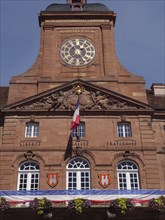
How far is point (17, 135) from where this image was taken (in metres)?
25.7

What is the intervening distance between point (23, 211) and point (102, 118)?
8309mm

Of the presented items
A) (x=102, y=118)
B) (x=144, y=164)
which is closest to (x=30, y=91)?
(x=102, y=118)

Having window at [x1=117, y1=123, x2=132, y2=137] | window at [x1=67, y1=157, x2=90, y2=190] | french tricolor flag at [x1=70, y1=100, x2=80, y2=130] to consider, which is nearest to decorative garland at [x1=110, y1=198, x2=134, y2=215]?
window at [x1=67, y1=157, x2=90, y2=190]

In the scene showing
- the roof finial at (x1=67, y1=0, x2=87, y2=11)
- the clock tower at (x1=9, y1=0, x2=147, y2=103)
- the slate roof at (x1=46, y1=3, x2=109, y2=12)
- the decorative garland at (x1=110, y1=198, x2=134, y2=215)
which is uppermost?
the roof finial at (x1=67, y1=0, x2=87, y2=11)

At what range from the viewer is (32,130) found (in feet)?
85.5

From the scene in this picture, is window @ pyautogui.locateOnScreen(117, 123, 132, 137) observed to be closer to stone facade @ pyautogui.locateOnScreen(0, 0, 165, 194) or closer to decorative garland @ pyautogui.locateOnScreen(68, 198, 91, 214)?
stone facade @ pyautogui.locateOnScreen(0, 0, 165, 194)

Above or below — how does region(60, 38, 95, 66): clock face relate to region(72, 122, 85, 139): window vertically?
above

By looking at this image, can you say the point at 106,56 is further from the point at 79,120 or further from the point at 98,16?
the point at 79,120

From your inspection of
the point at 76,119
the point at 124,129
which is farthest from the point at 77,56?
the point at 124,129

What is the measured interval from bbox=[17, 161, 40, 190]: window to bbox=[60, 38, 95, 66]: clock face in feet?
28.3

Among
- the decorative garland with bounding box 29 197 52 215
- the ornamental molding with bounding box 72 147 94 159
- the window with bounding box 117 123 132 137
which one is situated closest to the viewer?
the decorative garland with bounding box 29 197 52 215

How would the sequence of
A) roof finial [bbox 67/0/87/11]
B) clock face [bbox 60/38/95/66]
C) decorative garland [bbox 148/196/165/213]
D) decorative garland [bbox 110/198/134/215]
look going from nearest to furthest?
decorative garland [bbox 110/198/134/215] → decorative garland [bbox 148/196/165/213] → clock face [bbox 60/38/95/66] → roof finial [bbox 67/0/87/11]

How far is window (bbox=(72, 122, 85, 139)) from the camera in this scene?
25797 mm

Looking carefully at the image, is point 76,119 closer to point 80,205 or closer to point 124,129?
point 124,129
